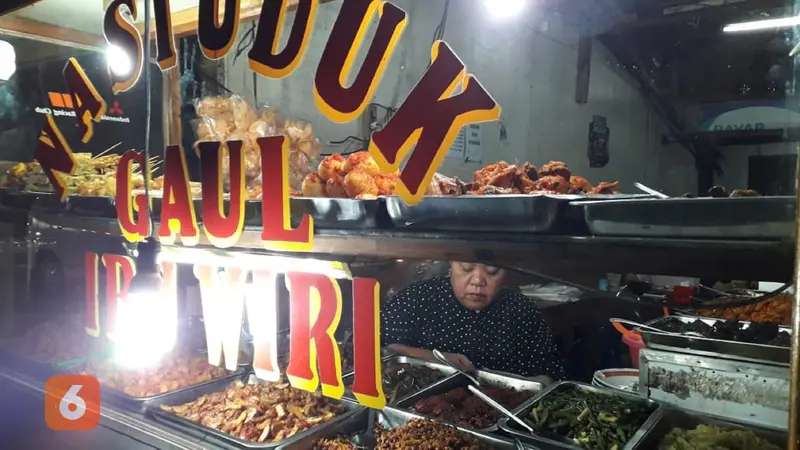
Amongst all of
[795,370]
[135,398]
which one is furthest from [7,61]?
[795,370]

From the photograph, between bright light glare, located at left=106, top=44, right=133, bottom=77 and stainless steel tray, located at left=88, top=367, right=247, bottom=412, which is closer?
stainless steel tray, located at left=88, top=367, right=247, bottom=412

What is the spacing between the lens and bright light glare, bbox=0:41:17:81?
3.87m

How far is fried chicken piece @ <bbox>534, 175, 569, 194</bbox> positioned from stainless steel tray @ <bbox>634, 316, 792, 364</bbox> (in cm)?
73

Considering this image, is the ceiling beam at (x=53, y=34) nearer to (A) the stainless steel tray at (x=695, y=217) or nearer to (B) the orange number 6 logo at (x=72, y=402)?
(B) the orange number 6 logo at (x=72, y=402)

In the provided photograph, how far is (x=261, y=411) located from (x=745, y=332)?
6.87 feet

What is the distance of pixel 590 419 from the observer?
2.07m

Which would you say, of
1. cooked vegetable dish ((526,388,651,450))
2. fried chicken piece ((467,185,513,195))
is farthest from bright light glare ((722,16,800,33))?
cooked vegetable dish ((526,388,651,450))

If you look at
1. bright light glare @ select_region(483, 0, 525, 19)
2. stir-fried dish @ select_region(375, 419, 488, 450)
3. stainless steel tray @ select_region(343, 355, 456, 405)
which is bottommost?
stir-fried dish @ select_region(375, 419, 488, 450)

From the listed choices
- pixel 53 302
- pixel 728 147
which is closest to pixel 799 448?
pixel 728 147

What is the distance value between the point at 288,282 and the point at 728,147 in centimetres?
163

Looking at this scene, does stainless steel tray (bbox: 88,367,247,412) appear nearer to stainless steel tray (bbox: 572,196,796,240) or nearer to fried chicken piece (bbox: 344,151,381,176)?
fried chicken piece (bbox: 344,151,381,176)

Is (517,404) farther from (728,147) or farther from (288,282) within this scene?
(728,147)

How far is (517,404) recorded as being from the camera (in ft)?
7.68

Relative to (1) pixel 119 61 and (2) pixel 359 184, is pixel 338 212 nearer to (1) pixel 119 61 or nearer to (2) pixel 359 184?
(2) pixel 359 184
